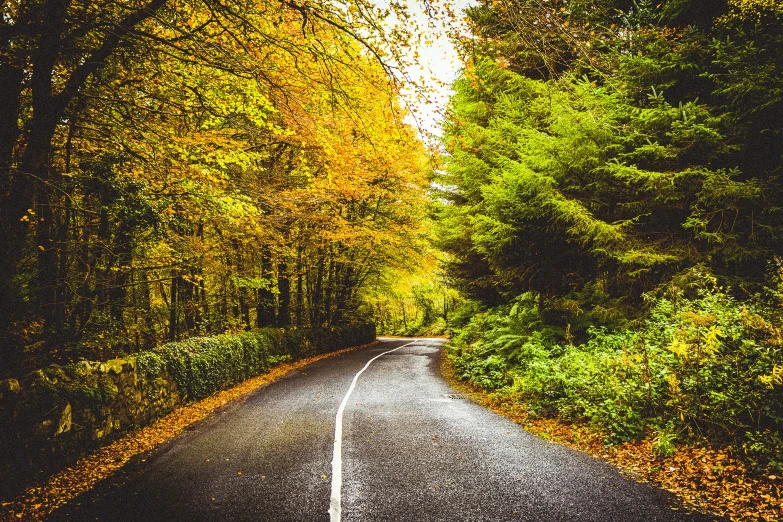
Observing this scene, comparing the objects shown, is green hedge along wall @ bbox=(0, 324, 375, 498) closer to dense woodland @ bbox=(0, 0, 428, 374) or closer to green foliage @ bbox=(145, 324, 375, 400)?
green foliage @ bbox=(145, 324, 375, 400)

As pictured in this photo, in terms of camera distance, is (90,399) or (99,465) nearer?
(99,465)

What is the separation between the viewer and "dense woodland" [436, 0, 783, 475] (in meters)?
5.22

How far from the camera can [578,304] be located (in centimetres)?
927

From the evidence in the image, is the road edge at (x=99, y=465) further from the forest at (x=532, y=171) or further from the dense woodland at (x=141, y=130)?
the dense woodland at (x=141, y=130)

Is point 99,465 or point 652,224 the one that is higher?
point 652,224

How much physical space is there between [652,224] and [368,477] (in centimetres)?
799

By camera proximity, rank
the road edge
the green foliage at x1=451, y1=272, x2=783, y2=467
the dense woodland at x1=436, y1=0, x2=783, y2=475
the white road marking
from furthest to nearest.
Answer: the dense woodland at x1=436, y1=0, x2=783, y2=475, the green foliage at x1=451, y1=272, x2=783, y2=467, the road edge, the white road marking

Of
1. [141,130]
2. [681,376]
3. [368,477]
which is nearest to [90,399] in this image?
[368,477]

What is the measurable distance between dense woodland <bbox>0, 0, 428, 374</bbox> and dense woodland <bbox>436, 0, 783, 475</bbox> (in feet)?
9.54

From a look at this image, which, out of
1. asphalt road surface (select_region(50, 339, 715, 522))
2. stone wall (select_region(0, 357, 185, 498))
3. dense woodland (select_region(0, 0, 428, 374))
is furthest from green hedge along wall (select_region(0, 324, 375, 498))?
asphalt road surface (select_region(50, 339, 715, 522))

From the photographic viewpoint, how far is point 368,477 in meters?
4.85

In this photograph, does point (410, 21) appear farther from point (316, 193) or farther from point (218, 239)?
point (218, 239)

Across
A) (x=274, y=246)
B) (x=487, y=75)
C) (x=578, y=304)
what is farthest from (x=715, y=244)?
(x=274, y=246)

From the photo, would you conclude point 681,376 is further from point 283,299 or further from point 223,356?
point 283,299
